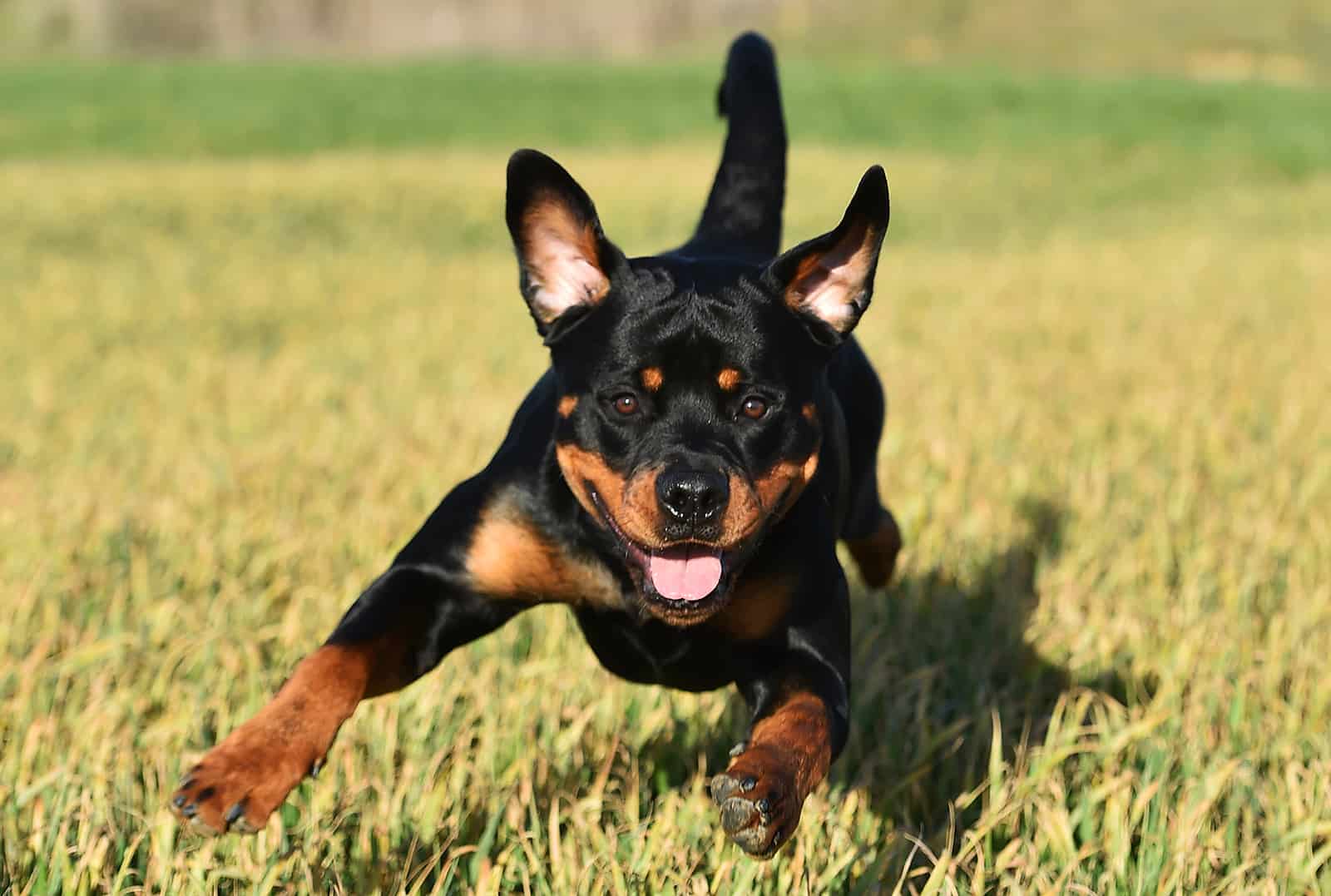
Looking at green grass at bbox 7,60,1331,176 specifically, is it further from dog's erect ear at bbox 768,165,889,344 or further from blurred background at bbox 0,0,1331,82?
dog's erect ear at bbox 768,165,889,344

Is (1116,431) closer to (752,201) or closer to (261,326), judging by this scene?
(752,201)

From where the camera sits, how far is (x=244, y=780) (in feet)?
8.13

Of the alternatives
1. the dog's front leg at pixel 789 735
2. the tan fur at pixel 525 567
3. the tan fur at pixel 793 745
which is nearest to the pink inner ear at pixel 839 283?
the dog's front leg at pixel 789 735

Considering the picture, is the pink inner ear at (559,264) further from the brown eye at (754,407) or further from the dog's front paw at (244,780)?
the dog's front paw at (244,780)

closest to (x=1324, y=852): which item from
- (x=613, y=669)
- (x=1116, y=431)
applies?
(x=613, y=669)

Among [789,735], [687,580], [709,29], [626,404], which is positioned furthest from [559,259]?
[709,29]

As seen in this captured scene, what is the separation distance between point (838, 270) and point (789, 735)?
102cm

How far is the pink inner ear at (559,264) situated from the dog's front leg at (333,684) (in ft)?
2.01

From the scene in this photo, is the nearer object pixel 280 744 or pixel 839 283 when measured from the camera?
pixel 280 744

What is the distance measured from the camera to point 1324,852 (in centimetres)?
298

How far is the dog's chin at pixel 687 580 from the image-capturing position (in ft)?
9.34

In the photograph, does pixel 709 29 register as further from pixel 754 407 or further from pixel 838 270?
pixel 754 407

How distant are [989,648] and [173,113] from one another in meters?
30.2

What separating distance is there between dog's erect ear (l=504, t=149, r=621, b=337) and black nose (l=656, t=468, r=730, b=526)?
59cm
